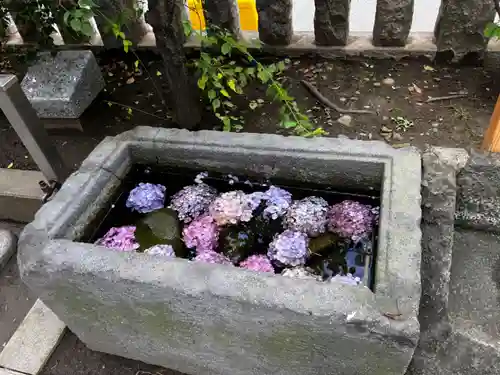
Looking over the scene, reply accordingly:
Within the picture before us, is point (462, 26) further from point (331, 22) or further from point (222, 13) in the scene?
point (222, 13)

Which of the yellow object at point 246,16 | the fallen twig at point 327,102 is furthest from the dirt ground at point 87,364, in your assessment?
the yellow object at point 246,16

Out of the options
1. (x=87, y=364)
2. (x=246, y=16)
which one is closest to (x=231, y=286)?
(x=87, y=364)

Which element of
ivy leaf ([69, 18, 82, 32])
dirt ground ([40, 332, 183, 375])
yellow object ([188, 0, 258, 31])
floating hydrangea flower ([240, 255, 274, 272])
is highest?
ivy leaf ([69, 18, 82, 32])

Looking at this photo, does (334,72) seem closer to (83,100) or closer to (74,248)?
(83,100)

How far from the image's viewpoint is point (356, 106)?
9.37 feet

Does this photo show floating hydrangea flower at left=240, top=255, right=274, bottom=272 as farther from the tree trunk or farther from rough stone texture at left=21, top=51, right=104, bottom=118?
rough stone texture at left=21, top=51, right=104, bottom=118

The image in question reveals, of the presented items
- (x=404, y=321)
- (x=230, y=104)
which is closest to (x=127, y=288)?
(x=404, y=321)

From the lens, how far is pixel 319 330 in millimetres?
1310

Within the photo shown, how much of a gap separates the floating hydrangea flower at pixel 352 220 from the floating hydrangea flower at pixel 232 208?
327 millimetres

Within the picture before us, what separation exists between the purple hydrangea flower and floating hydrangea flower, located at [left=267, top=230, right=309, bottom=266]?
0.41 ft

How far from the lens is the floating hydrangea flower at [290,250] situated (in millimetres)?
1670

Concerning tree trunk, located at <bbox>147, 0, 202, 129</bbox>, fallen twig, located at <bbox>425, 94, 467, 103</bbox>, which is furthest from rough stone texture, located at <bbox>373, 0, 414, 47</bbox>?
tree trunk, located at <bbox>147, 0, 202, 129</bbox>

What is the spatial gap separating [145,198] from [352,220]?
2.68 ft

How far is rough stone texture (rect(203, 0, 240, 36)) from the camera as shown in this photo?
2.93 metres
